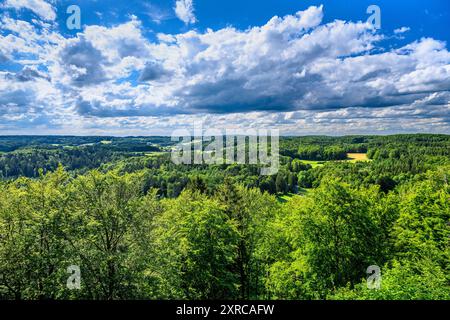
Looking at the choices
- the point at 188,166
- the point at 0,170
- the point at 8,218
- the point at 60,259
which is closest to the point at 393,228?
the point at 60,259

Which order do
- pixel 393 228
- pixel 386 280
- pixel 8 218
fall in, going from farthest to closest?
pixel 393 228 → pixel 8 218 → pixel 386 280

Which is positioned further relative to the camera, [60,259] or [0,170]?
[0,170]

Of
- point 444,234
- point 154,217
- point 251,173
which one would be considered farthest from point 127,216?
point 251,173

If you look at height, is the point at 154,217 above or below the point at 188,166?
above

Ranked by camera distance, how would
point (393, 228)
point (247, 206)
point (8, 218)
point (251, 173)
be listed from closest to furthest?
point (8, 218) → point (393, 228) → point (247, 206) → point (251, 173)
